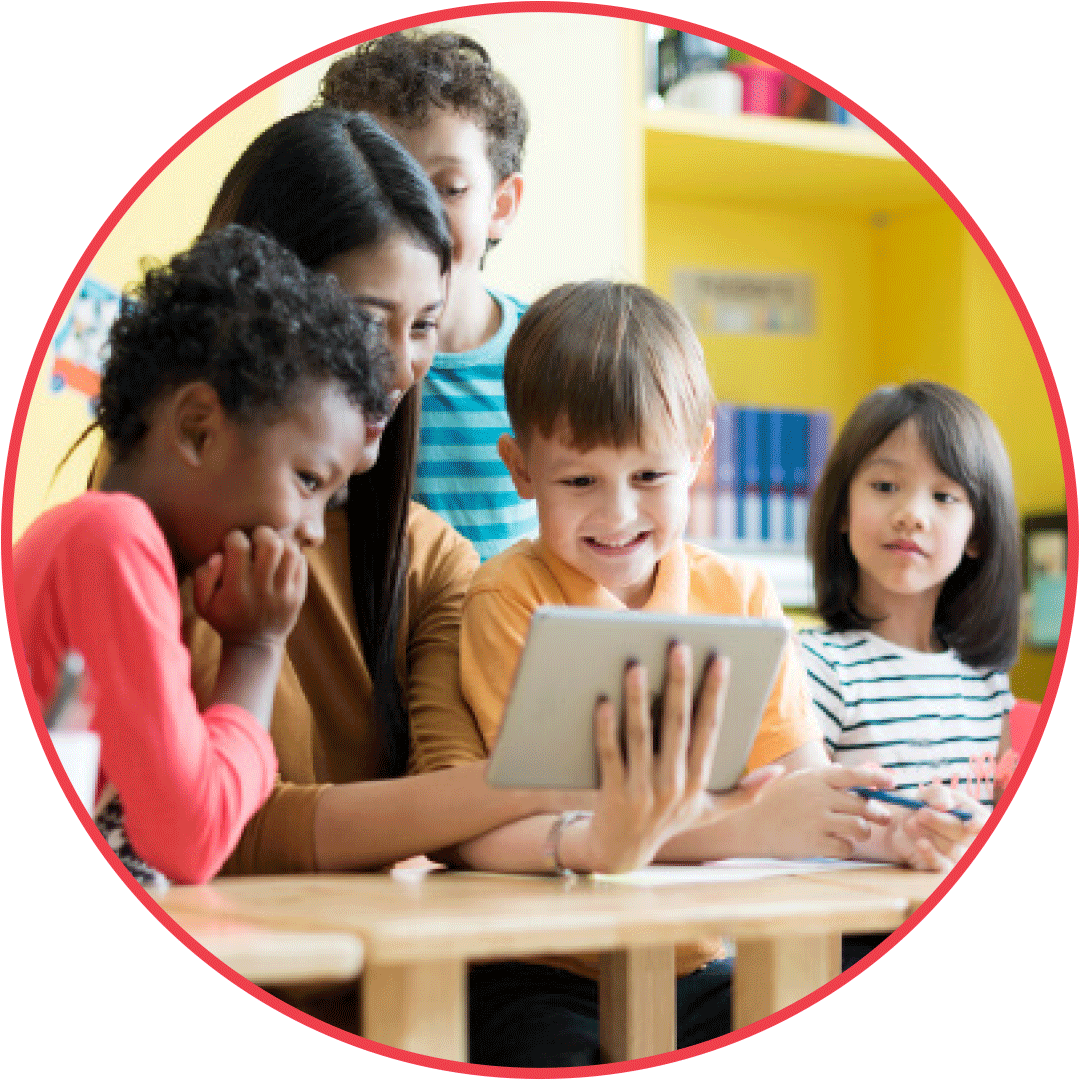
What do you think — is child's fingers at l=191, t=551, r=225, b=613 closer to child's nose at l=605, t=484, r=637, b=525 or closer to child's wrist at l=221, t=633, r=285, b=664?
child's wrist at l=221, t=633, r=285, b=664

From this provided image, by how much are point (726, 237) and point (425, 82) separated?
22.2 inches

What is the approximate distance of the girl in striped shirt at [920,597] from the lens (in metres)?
0.94

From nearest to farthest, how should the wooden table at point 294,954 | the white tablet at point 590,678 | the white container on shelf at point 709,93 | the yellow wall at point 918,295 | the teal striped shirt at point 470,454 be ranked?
the wooden table at point 294,954 < the white tablet at point 590,678 < the teal striped shirt at point 470,454 < the white container on shelf at point 709,93 < the yellow wall at point 918,295

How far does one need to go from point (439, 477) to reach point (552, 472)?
0.15 m

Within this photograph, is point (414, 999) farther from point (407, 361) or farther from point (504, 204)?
point (504, 204)

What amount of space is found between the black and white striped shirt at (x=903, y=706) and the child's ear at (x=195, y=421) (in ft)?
1.48

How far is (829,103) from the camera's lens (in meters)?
1.32

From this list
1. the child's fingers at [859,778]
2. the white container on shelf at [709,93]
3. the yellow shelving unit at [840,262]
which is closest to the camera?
the child's fingers at [859,778]

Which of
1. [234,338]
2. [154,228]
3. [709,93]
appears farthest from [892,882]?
[709,93]

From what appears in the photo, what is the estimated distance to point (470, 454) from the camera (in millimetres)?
898

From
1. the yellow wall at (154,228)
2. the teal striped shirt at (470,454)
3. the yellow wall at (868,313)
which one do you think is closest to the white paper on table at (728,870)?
the teal striped shirt at (470,454)

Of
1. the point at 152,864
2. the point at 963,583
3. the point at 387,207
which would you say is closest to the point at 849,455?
the point at 963,583

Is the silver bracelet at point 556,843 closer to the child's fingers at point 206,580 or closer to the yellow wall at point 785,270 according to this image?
the child's fingers at point 206,580

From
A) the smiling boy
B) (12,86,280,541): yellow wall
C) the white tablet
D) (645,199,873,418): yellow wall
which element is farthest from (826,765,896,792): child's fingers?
(645,199,873,418): yellow wall
